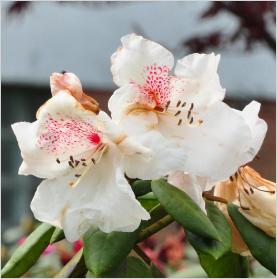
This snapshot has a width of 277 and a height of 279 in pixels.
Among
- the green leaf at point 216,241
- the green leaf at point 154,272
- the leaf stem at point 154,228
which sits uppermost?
the green leaf at point 216,241

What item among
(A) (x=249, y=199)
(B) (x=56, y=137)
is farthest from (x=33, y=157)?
(A) (x=249, y=199)

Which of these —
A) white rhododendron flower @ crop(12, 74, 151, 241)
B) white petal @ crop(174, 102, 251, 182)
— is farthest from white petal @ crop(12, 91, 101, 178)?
white petal @ crop(174, 102, 251, 182)

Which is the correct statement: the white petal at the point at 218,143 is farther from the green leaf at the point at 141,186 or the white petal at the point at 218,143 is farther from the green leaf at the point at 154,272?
the green leaf at the point at 154,272

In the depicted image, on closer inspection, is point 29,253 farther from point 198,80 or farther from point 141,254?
point 198,80

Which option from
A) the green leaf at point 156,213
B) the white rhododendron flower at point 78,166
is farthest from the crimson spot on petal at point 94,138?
the green leaf at point 156,213

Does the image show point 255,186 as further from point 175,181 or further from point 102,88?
point 102,88

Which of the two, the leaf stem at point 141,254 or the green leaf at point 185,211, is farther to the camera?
the leaf stem at point 141,254

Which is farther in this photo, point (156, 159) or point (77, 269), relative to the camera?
point (77, 269)
